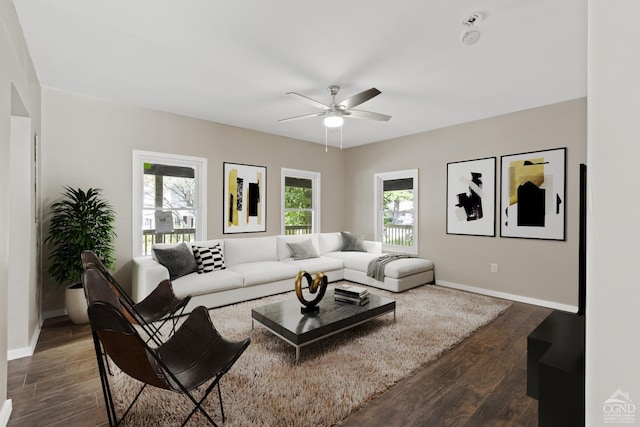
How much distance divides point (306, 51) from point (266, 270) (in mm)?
2841

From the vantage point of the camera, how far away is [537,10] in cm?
215

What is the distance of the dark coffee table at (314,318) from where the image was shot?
8.20 feet

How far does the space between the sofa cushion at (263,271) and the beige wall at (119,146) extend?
819 mm

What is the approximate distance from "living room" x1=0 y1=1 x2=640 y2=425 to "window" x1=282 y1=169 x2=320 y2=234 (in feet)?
0.74

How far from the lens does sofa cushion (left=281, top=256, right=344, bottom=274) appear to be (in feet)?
15.6

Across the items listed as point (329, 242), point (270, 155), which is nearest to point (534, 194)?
point (329, 242)

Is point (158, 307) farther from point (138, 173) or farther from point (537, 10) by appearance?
point (537, 10)

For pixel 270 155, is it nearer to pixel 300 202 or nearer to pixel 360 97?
pixel 300 202

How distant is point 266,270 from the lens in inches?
169

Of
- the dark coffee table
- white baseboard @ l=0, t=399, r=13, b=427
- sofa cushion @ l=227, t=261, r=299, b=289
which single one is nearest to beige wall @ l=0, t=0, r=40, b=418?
white baseboard @ l=0, t=399, r=13, b=427

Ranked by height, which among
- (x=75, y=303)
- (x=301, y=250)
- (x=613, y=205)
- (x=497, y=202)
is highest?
(x=497, y=202)

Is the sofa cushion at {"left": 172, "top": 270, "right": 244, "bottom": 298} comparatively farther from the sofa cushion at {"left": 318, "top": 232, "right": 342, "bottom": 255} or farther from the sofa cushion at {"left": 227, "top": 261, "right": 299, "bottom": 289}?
the sofa cushion at {"left": 318, "top": 232, "right": 342, "bottom": 255}

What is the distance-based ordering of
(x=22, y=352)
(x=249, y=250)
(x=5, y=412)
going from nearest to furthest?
(x=5, y=412), (x=22, y=352), (x=249, y=250)

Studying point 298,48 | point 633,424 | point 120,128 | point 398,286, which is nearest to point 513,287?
point 398,286
